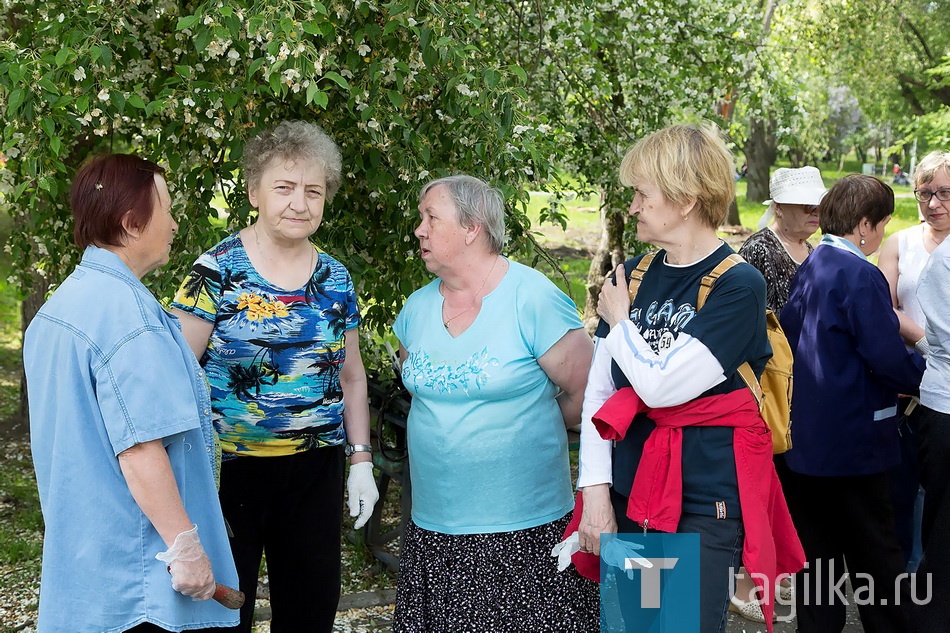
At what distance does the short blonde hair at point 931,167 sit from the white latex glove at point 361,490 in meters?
2.65

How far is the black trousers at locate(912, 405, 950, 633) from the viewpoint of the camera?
120 inches

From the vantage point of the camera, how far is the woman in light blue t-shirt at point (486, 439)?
8.93ft

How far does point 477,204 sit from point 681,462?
1.00m

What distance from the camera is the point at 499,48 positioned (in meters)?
4.61

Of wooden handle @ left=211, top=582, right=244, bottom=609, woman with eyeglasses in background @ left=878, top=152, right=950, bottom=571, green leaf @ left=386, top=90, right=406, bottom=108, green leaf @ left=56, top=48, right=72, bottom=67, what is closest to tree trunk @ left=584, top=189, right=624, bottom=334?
woman with eyeglasses in background @ left=878, top=152, right=950, bottom=571

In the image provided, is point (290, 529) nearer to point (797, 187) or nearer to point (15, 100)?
point (15, 100)

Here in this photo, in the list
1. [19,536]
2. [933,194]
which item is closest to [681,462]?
[933,194]

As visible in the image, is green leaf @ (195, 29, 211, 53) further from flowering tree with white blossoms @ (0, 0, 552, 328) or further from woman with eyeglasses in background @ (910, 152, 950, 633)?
woman with eyeglasses in background @ (910, 152, 950, 633)

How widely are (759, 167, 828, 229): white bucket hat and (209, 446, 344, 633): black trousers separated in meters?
2.22

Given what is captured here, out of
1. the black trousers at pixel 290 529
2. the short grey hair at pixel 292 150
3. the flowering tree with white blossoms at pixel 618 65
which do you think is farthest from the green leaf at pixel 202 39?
the flowering tree with white blossoms at pixel 618 65

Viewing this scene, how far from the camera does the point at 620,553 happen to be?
8.07 ft

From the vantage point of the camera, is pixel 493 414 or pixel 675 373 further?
pixel 493 414

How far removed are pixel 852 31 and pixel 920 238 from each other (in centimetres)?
1127

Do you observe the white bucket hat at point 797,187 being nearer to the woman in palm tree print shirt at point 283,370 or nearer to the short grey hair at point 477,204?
the short grey hair at point 477,204
